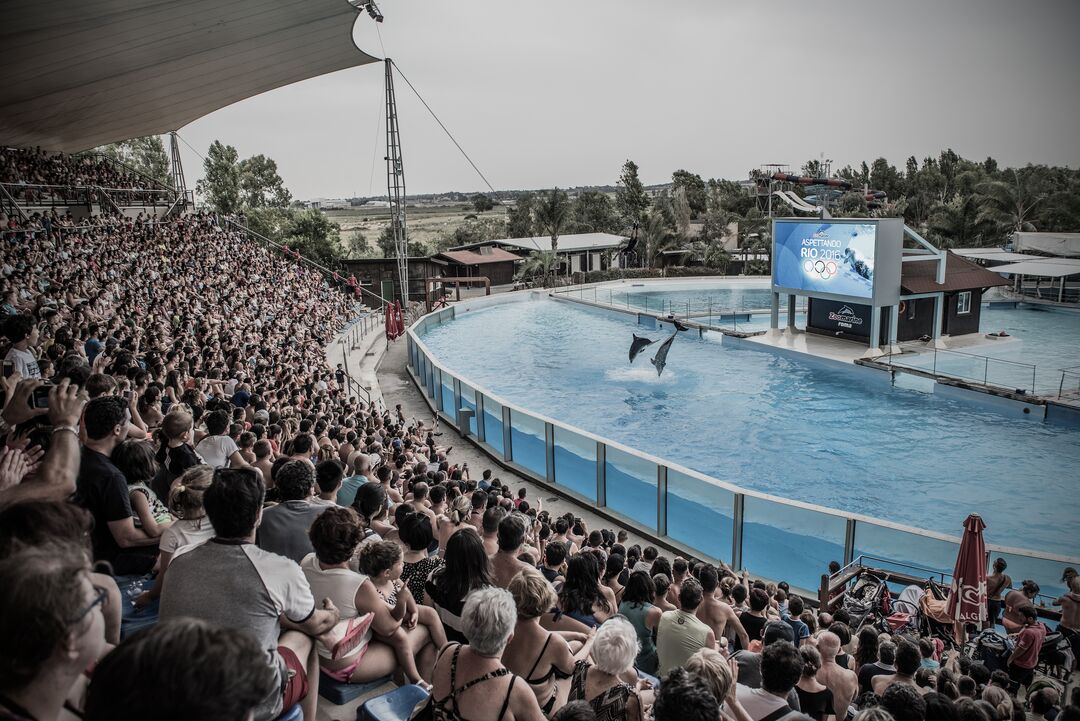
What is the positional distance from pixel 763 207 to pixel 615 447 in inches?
2120

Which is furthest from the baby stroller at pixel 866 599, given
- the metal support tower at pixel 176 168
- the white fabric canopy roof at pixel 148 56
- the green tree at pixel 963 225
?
the green tree at pixel 963 225

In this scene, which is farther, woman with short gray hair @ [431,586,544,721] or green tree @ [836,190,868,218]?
green tree @ [836,190,868,218]

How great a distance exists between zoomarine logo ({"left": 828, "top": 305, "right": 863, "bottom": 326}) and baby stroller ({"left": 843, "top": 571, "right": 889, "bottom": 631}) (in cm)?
1862

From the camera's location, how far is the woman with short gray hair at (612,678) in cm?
303

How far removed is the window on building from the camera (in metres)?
25.1

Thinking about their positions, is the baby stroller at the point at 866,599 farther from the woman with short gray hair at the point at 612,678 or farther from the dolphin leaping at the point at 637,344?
the dolphin leaping at the point at 637,344

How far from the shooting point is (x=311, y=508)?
3795mm

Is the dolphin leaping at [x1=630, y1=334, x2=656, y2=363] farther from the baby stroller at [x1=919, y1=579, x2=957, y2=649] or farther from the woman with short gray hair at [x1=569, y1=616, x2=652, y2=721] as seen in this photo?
the woman with short gray hair at [x1=569, y1=616, x2=652, y2=721]

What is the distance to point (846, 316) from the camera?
25.5m

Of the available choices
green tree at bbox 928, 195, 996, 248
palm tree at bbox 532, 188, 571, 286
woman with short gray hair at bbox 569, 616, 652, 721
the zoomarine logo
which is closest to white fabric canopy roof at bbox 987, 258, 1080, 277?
the zoomarine logo

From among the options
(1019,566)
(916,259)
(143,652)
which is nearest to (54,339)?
(143,652)

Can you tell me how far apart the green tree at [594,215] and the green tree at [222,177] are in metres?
26.5

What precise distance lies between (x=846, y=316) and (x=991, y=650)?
2056 centimetres

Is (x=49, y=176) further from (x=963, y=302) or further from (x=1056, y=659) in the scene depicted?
Answer: (x=963, y=302)
